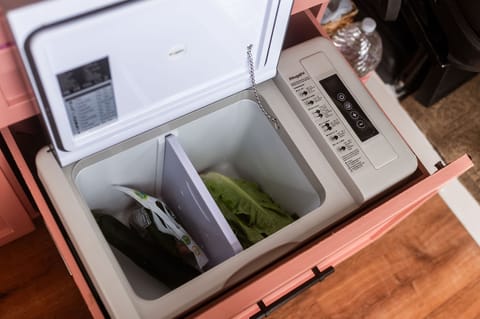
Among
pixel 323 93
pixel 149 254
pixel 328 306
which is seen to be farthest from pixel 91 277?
pixel 328 306

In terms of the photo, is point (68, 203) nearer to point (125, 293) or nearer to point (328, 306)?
point (125, 293)

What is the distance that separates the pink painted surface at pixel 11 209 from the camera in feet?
3.19

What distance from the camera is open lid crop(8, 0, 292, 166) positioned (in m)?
0.62

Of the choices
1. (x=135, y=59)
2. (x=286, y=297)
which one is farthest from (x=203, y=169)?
(x=135, y=59)

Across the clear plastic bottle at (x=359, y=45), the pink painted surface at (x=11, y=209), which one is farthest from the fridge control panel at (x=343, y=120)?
the pink painted surface at (x=11, y=209)

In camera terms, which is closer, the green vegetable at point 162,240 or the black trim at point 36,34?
the black trim at point 36,34

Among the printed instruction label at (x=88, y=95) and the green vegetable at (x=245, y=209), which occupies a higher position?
the printed instruction label at (x=88, y=95)

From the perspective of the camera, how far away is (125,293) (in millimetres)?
782

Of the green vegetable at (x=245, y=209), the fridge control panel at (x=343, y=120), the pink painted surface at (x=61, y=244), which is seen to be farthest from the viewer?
the green vegetable at (x=245, y=209)

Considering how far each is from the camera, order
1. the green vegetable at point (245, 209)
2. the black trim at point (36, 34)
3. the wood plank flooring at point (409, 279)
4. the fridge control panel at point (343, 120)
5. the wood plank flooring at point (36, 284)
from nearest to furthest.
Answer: the black trim at point (36, 34)
the fridge control panel at point (343, 120)
the green vegetable at point (245, 209)
the wood plank flooring at point (36, 284)
the wood plank flooring at point (409, 279)

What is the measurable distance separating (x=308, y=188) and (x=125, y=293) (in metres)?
0.38

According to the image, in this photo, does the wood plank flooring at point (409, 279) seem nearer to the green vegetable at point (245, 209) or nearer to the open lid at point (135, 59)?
the green vegetable at point (245, 209)

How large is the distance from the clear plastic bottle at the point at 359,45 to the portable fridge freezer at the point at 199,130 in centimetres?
44

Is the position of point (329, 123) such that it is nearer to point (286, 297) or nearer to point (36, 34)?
point (286, 297)
